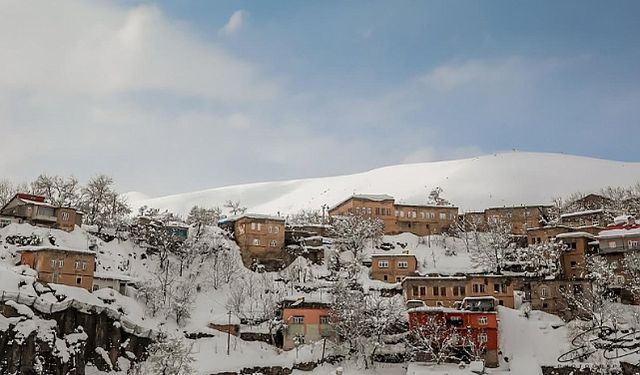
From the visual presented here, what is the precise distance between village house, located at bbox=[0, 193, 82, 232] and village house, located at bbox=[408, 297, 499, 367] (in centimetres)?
3447

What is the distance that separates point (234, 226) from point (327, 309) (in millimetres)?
22329

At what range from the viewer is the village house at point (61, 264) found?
49250 mm

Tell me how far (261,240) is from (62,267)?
2456 centimetres

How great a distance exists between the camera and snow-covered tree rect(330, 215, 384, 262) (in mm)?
68812

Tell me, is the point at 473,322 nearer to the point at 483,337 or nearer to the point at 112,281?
the point at 483,337

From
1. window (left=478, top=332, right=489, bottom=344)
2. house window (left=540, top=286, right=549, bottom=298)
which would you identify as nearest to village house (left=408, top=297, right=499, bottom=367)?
window (left=478, top=332, right=489, bottom=344)

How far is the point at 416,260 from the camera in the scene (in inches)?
2625

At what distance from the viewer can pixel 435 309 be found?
52.1 metres

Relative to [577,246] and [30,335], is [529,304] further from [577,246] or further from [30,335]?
[30,335]

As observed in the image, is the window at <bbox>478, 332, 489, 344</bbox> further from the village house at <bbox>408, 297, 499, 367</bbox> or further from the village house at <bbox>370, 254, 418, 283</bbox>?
the village house at <bbox>370, 254, 418, 283</bbox>

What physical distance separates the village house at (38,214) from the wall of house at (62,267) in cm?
908

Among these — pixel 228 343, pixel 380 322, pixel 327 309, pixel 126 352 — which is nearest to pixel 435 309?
pixel 380 322

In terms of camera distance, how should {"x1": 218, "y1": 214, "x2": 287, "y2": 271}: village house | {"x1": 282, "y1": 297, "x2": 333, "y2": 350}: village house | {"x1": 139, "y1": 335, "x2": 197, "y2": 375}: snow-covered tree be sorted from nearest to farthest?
{"x1": 139, "y1": 335, "x2": 197, "y2": 375}: snow-covered tree < {"x1": 282, "y1": 297, "x2": 333, "y2": 350}: village house < {"x1": 218, "y1": 214, "x2": 287, "y2": 271}: village house

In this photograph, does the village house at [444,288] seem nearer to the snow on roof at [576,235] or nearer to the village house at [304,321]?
the snow on roof at [576,235]
